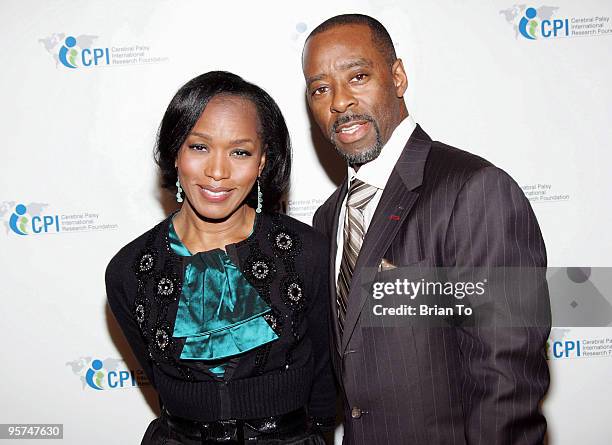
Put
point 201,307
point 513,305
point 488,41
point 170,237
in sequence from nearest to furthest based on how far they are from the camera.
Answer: point 513,305, point 201,307, point 170,237, point 488,41

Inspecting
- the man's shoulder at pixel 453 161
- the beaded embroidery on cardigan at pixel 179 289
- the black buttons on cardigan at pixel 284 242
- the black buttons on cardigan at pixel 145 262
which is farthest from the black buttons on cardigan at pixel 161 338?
→ the man's shoulder at pixel 453 161


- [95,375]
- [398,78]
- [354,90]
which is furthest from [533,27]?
[95,375]

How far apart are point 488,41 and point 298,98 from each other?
853mm

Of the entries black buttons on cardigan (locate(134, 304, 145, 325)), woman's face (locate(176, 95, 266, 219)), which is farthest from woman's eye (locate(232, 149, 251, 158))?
black buttons on cardigan (locate(134, 304, 145, 325))

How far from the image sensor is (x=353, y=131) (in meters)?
1.64

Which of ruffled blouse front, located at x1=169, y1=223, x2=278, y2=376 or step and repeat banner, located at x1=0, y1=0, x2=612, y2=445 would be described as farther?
step and repeat banner, located at x1=0, y1=0, x2=612, y2=445

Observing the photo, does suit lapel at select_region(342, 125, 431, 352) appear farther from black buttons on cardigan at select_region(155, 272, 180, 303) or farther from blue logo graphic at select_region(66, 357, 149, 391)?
blue logo graphic at select_region(66, 357, 149, 391)

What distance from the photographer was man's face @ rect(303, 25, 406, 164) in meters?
1.62

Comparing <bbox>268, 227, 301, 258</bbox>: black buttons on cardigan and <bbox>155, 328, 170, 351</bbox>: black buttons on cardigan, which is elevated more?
<bbox>268, 227, 301, 258</bbox>: black buttons on cardigan

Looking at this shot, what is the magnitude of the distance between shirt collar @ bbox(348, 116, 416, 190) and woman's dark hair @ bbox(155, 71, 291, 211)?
1.00ft

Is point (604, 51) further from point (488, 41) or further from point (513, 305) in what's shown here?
point (513, 305)

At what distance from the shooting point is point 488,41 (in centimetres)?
260

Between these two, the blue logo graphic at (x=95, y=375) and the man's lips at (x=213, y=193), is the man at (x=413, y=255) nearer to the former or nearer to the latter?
the man's lips at (x=213, y=193)

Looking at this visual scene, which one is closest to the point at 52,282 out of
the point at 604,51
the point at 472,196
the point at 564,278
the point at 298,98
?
the point at 298,98
